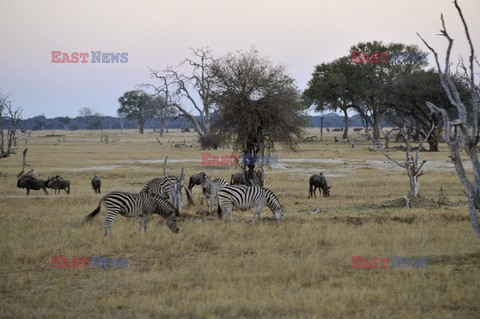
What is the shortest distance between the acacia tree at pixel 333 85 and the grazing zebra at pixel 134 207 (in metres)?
63.9

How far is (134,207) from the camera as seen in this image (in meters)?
15.9

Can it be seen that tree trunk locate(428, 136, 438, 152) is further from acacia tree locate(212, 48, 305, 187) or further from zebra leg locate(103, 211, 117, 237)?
zebra leg locate(103, 211, 117, 237)

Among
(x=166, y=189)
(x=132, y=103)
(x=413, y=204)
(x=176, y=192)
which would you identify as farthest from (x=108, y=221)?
(x=132, y=103)

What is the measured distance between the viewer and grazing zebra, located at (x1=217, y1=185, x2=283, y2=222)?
58.8 feet

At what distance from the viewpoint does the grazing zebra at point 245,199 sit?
58.8 ft

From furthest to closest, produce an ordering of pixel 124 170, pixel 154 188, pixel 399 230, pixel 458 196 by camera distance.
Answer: pixel 124 170
pixel 458 196
pixel 154 188
pixel 399 230

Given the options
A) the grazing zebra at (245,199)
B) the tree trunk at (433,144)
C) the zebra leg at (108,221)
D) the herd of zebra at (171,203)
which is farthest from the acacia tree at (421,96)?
the zebra leg at (108,221)

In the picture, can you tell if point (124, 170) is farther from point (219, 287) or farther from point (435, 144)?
point (435, 144)

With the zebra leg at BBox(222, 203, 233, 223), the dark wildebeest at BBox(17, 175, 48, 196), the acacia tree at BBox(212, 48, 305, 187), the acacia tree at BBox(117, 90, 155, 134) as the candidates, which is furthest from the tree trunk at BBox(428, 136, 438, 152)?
the acacia tree at BBox(117, 90, 155, 134)

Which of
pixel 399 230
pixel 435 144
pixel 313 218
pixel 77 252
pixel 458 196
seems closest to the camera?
pixel 77 252

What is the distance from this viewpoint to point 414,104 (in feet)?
194

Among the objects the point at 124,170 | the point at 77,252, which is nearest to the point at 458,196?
the point at 77,252

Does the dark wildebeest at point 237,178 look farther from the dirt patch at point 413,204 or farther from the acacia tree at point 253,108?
the dirt patch at point 413,204

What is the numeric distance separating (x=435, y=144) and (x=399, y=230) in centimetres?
4330
